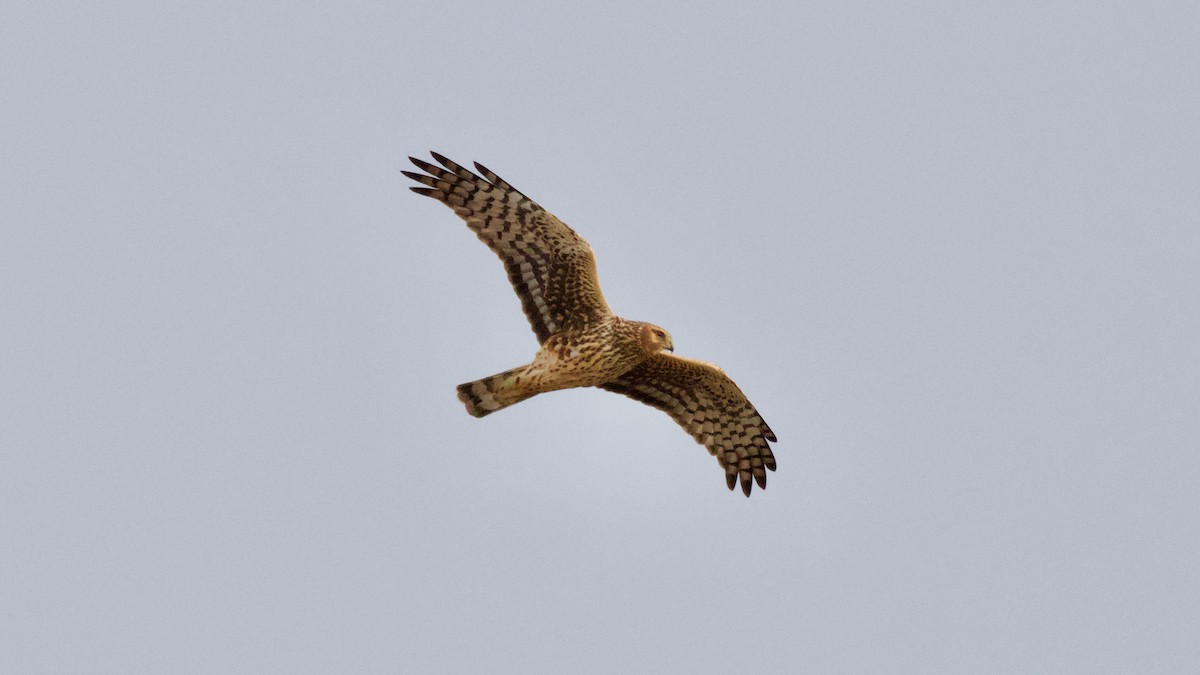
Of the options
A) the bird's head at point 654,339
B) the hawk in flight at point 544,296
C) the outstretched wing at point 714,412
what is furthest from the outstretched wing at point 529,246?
the outstretched wing at point 714,412

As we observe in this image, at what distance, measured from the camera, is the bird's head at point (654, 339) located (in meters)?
14.7

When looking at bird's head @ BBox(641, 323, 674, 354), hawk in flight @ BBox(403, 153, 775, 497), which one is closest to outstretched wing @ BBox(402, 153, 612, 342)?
hawk in flight @ BBox(403, 153, 775, 497)

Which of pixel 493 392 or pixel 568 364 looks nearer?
pixel 568 364

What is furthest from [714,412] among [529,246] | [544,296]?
[529,246]

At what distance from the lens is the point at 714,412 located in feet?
53.7

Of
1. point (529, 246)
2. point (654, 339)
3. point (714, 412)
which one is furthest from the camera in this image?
point (714, 412)

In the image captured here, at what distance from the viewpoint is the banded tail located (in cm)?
1488

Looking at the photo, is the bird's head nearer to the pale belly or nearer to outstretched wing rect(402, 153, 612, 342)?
the pale belly

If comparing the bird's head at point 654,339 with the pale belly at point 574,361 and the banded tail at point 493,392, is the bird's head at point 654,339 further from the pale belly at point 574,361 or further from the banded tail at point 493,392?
the banded tail at point 493,392

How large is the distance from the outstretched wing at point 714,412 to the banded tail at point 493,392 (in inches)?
49.7

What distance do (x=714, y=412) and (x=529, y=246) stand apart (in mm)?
2886

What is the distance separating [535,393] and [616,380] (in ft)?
4.04

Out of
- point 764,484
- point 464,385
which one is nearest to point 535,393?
point 464,385

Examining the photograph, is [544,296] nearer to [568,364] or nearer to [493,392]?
[568,364]
